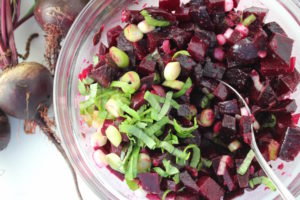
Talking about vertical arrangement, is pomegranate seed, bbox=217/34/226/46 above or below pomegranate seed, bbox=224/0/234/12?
below

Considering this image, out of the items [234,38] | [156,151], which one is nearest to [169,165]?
[156,151]

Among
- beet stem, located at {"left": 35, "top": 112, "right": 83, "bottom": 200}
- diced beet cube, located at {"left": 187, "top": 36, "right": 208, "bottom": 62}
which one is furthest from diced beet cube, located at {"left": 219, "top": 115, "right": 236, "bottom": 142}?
beet stem, located at {"left": 35, "top": 112, "right": 83, "bottom": 200}

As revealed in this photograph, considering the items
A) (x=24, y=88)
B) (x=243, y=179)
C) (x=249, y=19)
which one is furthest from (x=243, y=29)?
(x=24, y=88)

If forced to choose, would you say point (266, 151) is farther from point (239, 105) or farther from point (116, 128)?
point (116, 128)

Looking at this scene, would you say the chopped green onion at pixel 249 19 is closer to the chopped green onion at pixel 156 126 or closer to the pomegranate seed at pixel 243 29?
the pomegranate seed at pixel 243 29

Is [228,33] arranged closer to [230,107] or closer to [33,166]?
[230,107]

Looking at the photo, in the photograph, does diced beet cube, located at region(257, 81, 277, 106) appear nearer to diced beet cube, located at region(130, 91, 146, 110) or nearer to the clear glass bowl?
the clear glass bowl
